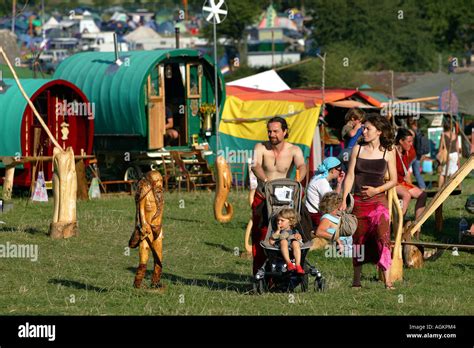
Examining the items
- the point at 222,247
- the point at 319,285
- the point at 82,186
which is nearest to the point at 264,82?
the point at 82,186

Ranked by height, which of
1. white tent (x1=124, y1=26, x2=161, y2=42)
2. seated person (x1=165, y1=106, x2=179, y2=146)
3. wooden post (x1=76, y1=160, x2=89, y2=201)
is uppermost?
white tent (x1=124, y1=26, x2=161, y2=42)

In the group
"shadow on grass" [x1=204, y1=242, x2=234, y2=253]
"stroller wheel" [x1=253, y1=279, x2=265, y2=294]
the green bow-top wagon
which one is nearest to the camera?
"stroller wheel" [x1=253, y1=279, x2=265, y2=294]

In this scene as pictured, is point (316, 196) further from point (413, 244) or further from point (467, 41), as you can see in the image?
point (467, 41)

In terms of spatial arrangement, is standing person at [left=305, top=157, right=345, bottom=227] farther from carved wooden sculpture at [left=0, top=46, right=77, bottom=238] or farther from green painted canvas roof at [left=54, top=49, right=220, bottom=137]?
green painted canvas roof at [left=54, top=49, right=220, bottom=137]

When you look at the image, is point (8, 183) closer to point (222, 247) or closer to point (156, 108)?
point (156, 108)

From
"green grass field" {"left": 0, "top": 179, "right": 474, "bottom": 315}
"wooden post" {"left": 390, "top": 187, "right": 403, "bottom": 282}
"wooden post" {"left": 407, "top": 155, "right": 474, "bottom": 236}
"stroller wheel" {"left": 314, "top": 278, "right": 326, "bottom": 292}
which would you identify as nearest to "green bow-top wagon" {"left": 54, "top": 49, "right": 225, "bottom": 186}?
"green grass field" {"left": 0, "top": 179, "right": 474, "bottom": 315}

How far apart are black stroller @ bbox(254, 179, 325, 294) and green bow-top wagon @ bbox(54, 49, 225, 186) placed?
46.3 feet

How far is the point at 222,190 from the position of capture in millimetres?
20391

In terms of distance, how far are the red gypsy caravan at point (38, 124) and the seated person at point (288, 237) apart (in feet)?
36.3

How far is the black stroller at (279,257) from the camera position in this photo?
12.8m

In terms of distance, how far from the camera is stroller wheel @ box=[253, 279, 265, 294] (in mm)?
12922

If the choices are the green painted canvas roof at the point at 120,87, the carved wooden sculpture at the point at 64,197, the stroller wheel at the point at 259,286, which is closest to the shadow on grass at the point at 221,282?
the stroller wheel at the point at 259,286
